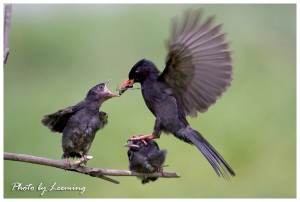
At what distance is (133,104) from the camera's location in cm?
915

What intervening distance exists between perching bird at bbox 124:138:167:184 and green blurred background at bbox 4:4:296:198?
2683mm

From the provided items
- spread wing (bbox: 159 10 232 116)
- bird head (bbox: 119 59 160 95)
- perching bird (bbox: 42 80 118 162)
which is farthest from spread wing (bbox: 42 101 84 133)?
spread wing (bbox: 159 10 232 116)

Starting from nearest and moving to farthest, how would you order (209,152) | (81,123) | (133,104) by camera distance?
(81,123), (209,152), (133,104)

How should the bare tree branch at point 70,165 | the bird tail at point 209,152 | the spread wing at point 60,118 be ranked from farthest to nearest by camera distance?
the bird tail at point 209,152
the spread wing at point 60,118
the bare tree branch at point 70,165

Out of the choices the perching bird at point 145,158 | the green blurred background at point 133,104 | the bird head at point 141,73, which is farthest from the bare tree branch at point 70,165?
the green blurred background at point 133,104

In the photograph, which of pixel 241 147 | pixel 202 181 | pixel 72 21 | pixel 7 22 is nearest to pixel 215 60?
pixel 7 22

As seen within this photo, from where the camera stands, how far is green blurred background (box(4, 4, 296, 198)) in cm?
786

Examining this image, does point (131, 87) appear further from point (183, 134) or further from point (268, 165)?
point (268, 165)

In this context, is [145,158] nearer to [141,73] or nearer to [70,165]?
[70,165]

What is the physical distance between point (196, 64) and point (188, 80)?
0.12 m

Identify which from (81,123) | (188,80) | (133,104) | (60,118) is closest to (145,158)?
(81,123)

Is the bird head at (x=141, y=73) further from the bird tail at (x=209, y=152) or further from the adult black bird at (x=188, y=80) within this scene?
the bird tail at (x=209, y=152)

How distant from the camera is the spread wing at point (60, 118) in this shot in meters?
4.18

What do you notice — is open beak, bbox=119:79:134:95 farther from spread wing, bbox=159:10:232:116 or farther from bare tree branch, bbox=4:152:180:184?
bare tree branch, bbox=4:152:180:184
